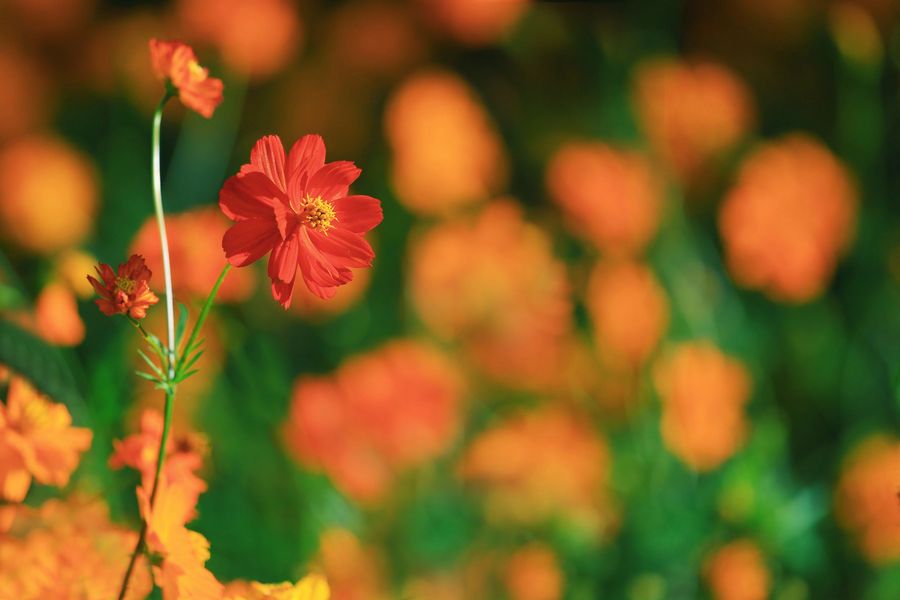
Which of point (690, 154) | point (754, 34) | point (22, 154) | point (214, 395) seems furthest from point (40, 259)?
point (754, 34)

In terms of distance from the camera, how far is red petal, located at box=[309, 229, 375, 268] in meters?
0.11

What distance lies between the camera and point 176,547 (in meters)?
0.12

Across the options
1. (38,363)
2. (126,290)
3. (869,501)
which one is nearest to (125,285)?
(126,290)

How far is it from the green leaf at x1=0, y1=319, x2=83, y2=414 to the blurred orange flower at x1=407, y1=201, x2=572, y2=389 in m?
0.24

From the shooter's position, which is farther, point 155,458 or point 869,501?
point 869,501

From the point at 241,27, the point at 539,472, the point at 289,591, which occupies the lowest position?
the point at 539,472

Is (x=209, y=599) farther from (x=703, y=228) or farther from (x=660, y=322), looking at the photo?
(x=703, y=228)

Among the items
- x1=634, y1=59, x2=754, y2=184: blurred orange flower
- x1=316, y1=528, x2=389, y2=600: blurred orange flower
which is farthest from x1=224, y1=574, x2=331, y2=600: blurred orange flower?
x1=634, y1=59, x2=754, y2=184: blurred orange flower

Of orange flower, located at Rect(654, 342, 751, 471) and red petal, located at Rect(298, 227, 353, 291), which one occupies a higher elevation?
red petal, located at Rect(298, 227, 353, 291)

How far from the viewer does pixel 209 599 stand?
12 cm

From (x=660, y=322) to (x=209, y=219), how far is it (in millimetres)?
340

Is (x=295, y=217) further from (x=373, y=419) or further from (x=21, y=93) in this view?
(x=21, y=93)

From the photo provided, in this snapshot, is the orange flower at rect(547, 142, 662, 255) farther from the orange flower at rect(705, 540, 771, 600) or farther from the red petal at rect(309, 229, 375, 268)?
the red petal at rect(309, 229, 375, 268)

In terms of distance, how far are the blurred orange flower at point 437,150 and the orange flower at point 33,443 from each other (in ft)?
1.30
